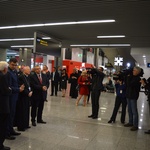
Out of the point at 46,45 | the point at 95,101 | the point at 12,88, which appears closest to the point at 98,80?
the point at 95,101

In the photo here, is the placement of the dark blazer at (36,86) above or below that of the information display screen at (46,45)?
below

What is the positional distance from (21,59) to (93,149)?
1748 centimetres

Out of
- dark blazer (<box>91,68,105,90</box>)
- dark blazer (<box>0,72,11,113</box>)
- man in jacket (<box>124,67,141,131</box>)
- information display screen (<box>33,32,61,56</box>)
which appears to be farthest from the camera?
information display screen (<box>33,32,61,56</box>)

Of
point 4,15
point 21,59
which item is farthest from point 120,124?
point 21,59

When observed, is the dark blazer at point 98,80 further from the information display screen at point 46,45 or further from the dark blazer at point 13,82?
the information display screen at point 46,45

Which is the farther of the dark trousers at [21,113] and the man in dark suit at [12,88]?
the dark trousers at [21,113]

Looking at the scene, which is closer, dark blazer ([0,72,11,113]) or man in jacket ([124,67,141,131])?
dark blazer ([0,72,11,113])

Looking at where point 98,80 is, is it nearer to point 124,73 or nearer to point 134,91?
point 124,73

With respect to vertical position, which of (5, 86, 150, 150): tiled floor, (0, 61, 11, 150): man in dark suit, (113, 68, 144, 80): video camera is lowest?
(5, 86, 150, 150): tiled floor

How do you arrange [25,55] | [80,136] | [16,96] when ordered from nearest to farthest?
[16,96] < [80,136] < [25,55]

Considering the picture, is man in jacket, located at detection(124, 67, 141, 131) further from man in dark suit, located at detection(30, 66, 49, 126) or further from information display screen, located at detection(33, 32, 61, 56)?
information display screen, located at detection(33, 32, 61, 56)

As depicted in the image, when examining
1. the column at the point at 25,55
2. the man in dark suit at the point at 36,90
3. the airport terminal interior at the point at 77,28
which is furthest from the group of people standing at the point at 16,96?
the column at the point at 25,55

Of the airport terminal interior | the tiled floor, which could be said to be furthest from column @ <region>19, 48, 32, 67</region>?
the tiled floor

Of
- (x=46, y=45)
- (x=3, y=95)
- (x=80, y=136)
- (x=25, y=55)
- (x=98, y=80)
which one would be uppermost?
(x=25, y=55)
